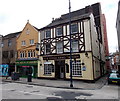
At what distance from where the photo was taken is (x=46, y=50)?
65.9 feet

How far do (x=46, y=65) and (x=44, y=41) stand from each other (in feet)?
14.0

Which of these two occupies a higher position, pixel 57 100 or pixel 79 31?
pixel 79 31

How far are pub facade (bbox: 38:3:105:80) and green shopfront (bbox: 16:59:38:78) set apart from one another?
151 cm

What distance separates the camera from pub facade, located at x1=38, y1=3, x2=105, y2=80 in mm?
16188

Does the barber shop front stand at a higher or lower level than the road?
higher

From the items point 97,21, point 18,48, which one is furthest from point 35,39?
point 97,21

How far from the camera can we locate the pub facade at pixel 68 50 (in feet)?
53.1

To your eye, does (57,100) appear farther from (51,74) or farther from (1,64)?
(1,64)

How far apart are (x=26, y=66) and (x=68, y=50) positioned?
30.8 ft

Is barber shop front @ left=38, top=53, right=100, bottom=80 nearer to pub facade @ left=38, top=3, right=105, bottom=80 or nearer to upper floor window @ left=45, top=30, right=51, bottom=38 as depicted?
pub facade @ left=38, top=3, right=105, bottom=80

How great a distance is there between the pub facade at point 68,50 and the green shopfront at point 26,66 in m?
1.51

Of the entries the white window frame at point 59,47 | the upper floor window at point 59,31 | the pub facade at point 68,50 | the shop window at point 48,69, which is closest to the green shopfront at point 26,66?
the pub facade at point 68,50

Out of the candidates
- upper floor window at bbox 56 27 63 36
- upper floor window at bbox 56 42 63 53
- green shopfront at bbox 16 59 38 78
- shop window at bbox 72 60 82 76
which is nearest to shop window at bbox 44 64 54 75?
green shopfront at bbox 16 59 38 78

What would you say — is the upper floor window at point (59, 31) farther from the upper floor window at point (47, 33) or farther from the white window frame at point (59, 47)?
the upper floor window at point (47, 33)
